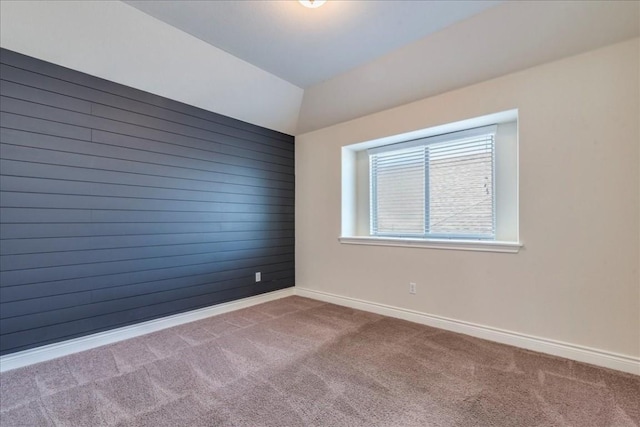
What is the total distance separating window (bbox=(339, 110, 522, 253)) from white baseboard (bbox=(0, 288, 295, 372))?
1746 millimetres

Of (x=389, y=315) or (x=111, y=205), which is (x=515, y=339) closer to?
(x=389, y=315)

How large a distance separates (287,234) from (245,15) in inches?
108

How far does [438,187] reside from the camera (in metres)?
3.37

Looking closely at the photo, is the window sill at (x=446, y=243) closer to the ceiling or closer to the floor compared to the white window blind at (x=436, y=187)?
closer to the floor

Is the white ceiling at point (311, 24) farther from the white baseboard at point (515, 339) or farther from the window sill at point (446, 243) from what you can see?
the white baseboard at point (515, 339)

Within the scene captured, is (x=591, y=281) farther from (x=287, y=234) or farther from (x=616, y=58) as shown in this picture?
(x=287, y=234)

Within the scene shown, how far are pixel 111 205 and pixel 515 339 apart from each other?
150 inches

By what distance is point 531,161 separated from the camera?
97.7 inches

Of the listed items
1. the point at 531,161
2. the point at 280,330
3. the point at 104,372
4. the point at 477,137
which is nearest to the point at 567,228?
the point at 531,161

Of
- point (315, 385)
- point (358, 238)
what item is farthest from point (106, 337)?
point (358, 238)

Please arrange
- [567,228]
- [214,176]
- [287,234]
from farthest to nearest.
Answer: [287,234], [214,176], [567,228]

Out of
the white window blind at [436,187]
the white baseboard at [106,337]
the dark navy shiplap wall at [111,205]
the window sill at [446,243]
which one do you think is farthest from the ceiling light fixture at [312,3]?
the white baseboard at [106,337]

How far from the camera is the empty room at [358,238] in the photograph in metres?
1.92

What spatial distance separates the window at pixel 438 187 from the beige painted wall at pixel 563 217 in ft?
0.55
